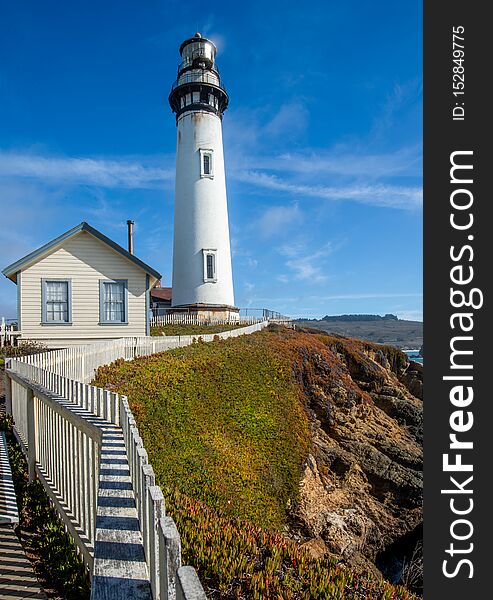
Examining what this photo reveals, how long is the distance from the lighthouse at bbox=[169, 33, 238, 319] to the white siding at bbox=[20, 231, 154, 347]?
12.2 meters

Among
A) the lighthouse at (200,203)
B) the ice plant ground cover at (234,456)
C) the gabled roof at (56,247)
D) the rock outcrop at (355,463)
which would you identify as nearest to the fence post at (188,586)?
the ice plant ground cover at (234,456)

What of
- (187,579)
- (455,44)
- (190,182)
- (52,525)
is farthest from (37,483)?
(190,182)

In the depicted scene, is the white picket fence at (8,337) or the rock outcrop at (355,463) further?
the white picket fence at (8,337)

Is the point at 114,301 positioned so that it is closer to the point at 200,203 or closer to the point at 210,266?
the point at 210,266

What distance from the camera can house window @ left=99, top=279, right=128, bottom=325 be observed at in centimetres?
1666

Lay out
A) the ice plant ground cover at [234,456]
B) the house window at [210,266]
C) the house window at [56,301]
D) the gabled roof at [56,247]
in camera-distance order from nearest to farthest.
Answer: the ice plant ground cover at [234,456], the gabled roof at [56,247], the house window at [56,301], the house window at [210,266]

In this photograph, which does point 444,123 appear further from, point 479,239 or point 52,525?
point 52,525

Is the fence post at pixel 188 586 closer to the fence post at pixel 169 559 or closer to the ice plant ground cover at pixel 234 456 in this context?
the fence post at pixel 169 559

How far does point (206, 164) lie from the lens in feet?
99.7

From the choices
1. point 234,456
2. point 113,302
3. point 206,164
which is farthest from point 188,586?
point 206,164

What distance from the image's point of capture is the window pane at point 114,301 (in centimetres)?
1673

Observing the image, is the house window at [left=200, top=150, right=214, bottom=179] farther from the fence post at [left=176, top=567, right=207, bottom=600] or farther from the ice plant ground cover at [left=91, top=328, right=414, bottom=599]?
the fence post at [left=176, top=567, right=207, bottom=600]

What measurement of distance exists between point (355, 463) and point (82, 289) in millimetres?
12641

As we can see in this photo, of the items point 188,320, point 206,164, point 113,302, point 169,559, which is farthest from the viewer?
point 206,164
